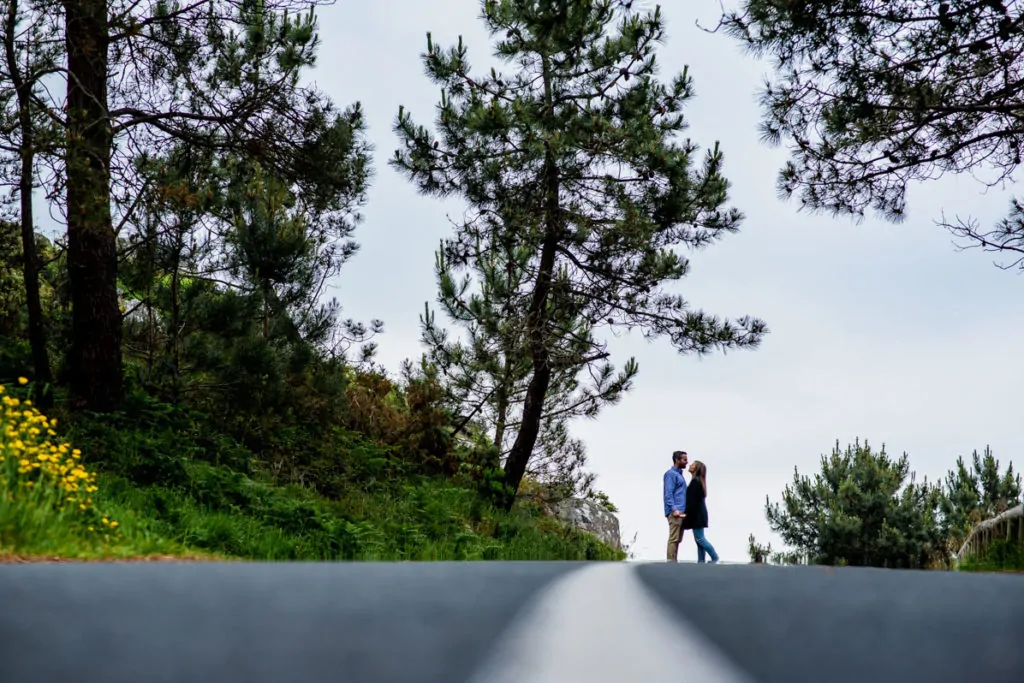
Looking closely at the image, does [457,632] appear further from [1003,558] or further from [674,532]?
[1003,558]

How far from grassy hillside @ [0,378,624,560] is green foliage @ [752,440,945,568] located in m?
19.1

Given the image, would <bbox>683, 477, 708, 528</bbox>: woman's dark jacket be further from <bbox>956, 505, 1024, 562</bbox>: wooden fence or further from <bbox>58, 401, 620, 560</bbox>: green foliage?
<bbox>956, 505, 1024, 562</bbox>: wooden fence

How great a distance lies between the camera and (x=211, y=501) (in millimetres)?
10203

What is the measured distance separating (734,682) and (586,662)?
0.44 ft

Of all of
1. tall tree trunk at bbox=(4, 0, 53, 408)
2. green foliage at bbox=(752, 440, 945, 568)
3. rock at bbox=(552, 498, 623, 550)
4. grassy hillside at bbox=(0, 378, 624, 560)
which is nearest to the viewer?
grassy hillside at bbox=(0, 378, 624, 560)

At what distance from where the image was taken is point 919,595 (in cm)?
103

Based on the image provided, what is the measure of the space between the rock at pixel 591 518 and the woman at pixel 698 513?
8384 millimetres

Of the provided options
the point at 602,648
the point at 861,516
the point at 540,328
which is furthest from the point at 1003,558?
the point at 861,516

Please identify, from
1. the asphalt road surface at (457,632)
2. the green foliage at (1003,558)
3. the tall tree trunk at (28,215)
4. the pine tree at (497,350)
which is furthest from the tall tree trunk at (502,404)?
the asphalt road surface at (457,632)

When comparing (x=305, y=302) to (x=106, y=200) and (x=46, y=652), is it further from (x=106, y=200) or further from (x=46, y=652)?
(x=46, y=652)

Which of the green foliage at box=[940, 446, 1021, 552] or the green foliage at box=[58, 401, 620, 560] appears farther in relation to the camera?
the green foliage at box=[940, 446, 1021, 552]

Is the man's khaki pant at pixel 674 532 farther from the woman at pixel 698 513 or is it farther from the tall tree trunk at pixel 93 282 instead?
the tall tree trunk at pixel 93 282

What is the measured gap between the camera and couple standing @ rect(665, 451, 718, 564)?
12.3 meters

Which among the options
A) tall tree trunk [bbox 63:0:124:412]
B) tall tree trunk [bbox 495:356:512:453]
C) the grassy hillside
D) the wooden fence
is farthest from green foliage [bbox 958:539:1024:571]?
tall tree trunk [bbox 63:0:124:412]
